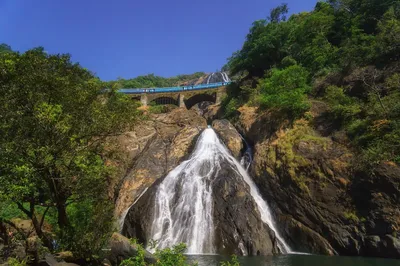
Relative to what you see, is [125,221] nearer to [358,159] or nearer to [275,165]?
[275,165]

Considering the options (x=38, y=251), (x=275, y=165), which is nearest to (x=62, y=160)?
(x=38, y=251)

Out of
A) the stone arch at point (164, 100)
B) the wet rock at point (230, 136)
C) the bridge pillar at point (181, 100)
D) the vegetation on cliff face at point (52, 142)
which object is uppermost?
the stone arch at point (164, 100)

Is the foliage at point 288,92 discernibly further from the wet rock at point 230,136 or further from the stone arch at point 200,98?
the stone arch at point 200,98

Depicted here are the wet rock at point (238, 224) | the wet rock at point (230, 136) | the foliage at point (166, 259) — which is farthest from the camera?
the wet rock at point (230, 136)

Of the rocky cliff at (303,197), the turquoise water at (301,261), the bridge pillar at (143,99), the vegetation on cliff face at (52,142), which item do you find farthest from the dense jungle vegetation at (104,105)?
the bridge pillar at (143,99)

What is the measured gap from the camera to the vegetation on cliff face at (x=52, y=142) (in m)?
8.94

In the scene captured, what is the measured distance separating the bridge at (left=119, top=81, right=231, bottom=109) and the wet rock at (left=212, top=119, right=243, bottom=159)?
71.3ft

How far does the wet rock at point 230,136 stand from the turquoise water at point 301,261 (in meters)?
10.6

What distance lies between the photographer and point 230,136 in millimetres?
27500

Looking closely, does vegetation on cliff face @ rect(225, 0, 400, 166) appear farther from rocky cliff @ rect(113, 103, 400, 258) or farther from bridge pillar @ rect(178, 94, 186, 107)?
bridge pillar @ rect(178, 94, 186, 107)

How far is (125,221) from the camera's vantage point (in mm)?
20625

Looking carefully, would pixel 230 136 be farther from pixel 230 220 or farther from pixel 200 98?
pixel 200 98

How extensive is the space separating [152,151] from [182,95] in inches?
1063

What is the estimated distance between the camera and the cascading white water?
18750mm
